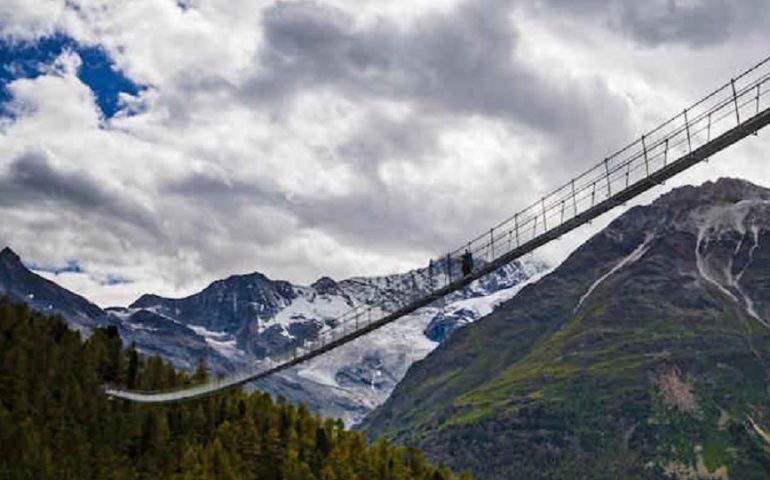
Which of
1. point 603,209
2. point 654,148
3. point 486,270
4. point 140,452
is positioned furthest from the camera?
point 140,452

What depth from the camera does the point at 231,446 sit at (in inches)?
7594

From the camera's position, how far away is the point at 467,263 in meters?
94.4

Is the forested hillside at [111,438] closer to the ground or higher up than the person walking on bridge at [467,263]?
closer to the ground

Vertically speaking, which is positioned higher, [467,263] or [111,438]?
[467,263]

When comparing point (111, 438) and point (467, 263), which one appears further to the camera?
point (111, 438)

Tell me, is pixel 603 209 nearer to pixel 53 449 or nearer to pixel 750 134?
pixel 750 134

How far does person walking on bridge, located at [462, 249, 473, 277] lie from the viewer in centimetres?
9375

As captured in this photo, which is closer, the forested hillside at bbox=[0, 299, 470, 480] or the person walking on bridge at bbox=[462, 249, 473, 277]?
the person walking on bridge at bbox=[462, 249, 473, 277]

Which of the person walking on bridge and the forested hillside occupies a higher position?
the person walking on bridge

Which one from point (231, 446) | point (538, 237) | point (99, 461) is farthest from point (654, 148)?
point (231, 446)

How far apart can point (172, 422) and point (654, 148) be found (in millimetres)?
139156

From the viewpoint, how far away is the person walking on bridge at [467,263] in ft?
308

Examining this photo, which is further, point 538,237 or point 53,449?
point 53,449

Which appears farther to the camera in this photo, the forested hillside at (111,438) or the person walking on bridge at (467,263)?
the forested hillside at (111,438)
